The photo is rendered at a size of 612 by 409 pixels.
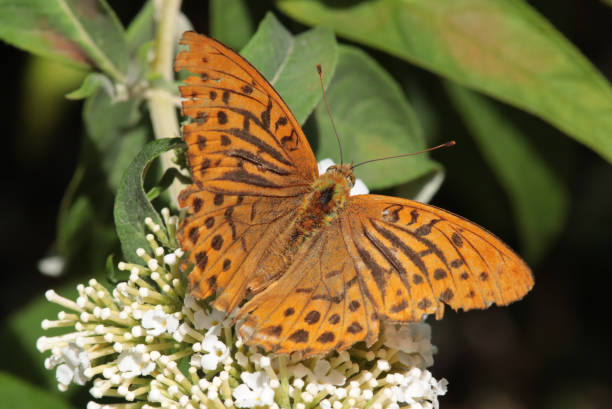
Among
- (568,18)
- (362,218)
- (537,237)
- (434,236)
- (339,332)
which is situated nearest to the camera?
(339,332)

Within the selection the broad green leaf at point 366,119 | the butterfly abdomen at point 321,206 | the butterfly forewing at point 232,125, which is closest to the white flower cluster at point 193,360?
the butterfly forewing at point 232,125

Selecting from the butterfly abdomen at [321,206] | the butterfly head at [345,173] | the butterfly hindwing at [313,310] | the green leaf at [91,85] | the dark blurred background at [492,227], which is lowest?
the dark blurred background at [492,227]

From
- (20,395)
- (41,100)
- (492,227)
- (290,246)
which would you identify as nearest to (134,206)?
(290,246)

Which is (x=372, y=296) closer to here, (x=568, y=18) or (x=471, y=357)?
(x=568, y=18)

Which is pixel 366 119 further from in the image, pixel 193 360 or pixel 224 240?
pixel 193 360

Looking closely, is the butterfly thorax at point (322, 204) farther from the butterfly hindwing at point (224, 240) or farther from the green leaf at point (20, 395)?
the green leaf at point (20, 395)

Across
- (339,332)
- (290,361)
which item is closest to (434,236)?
(339,332)
